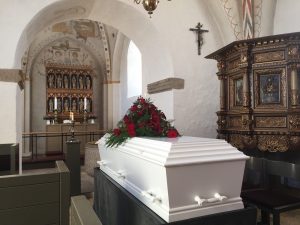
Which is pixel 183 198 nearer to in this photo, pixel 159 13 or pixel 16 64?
pixel 16 64

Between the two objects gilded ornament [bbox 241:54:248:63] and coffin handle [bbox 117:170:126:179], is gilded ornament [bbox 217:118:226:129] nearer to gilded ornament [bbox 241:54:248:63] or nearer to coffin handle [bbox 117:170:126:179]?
gilded ornament [bbox 241:54:248:63]

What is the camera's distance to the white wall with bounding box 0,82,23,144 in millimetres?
4059

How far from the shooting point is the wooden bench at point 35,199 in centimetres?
157

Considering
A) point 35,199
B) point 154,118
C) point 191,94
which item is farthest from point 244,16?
point 35,199

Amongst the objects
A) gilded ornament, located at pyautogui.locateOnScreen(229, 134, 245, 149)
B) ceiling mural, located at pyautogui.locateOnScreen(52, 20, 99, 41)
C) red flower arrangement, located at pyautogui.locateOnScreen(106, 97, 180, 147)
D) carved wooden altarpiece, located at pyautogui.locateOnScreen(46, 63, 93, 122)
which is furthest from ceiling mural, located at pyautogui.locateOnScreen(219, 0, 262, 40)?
carved wooden altarpiece, located at pyautogui.locateOnScreen(46, 63, 93, 122)

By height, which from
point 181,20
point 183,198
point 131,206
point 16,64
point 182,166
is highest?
point 181,20

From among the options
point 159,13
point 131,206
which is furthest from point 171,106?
point 131,206

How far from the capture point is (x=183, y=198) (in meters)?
1.93

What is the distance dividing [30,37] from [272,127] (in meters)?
4.21

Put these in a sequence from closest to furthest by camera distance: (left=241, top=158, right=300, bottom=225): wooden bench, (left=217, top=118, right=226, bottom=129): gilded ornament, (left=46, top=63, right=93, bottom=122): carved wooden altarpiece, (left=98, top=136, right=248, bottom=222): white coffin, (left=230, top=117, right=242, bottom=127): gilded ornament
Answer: (left=98, top=136, right=248, bottom=222): white coffin → (left=241, top=158, right=300, bottom=225): wooden bench → (left=230, top=117, right=242, bottom=127): gilded ornament → (left=217, top=118, right=226, bottom=129): gilded ornament → (left=46, top=63, right=93, bottom=122): carved wooden altarpiece

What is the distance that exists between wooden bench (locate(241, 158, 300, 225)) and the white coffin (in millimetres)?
672

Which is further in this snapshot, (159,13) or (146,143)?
(159,13)

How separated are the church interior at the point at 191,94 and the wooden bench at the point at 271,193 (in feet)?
0.04

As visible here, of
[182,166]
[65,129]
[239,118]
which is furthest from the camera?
[65,129]
